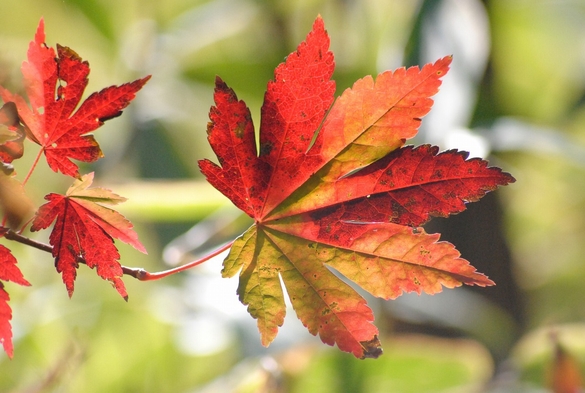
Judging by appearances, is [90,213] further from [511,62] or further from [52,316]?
[511,62]

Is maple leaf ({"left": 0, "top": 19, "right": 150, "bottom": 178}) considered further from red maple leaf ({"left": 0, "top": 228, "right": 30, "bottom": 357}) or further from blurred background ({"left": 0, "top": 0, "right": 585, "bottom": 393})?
blurred background ({"left": 0, "top": 0, "right": 585, "bottom": 393})

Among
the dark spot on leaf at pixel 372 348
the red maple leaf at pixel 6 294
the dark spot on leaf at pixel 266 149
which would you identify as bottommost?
the dark spot on leaf at pixel 372 348

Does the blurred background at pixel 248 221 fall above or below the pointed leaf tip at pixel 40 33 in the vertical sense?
below

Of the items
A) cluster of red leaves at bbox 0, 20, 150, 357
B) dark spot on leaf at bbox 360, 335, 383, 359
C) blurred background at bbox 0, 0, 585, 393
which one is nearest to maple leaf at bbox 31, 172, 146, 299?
cluster of red leaves at bbox 0, 20, 150, 357

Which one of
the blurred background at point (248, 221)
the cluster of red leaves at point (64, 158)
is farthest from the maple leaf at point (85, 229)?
the blurred background at point (248, 221)

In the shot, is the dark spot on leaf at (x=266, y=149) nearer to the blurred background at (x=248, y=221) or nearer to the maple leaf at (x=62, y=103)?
the maple leaf at (x=62, y=103)

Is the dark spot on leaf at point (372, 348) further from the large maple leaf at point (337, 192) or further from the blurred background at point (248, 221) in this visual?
the blurred background at point (248, 221)

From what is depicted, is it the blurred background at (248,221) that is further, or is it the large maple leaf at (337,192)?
the blurred background at (248,221)
